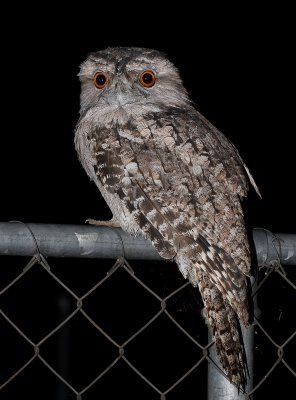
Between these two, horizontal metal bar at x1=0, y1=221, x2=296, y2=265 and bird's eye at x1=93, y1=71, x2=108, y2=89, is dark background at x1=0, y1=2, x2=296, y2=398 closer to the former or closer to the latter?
bird's eye at x1=93, y1=71, x2=108, y2=89

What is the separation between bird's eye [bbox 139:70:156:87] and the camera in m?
2.88

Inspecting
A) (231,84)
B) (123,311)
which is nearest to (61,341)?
(123,311)

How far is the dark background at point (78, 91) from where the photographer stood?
8.41 meters

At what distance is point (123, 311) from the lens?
8023 millimetres

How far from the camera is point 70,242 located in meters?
1.40

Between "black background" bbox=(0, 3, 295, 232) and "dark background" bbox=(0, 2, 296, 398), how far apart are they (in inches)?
0.6

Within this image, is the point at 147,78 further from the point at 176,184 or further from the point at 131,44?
the point at 131,44

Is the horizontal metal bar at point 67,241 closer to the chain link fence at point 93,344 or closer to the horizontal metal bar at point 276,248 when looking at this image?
the horizontal metal bar at point 276,248

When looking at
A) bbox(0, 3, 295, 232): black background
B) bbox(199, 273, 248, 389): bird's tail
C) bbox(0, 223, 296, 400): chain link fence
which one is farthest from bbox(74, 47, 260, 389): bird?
bbox(0, 3, 295, 232): black background

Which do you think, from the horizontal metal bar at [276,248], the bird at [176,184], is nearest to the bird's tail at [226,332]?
the bird at [176,184]

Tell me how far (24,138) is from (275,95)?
3.81 meters

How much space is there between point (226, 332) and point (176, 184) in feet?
2.14

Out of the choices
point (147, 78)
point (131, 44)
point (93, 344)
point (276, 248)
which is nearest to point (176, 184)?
point (276, 248)

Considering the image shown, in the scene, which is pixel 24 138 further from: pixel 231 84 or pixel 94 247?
pixel 94 247
